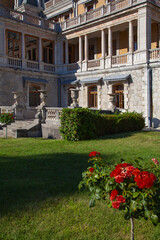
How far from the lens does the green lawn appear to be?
3.21 m

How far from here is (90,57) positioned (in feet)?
82.3

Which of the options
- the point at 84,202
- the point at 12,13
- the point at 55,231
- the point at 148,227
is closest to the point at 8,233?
the point at 55,231

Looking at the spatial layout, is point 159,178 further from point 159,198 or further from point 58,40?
point 58,40

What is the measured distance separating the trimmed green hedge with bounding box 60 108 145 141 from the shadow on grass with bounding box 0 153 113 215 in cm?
276

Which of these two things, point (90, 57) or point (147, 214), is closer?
point (147, 214)

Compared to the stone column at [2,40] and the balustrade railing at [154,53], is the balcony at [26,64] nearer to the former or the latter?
the stone column at [2,40]

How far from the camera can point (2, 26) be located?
20156 millimetres

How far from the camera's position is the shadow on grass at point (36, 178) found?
13.8 ft

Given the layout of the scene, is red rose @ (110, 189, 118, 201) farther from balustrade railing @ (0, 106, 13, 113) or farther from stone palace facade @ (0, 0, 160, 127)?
balustrade railing @ (0, 106, 13, 113)

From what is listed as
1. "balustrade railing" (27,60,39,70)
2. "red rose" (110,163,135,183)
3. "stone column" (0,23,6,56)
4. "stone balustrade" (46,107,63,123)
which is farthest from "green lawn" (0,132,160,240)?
"balustrade railing" (27,60,39,70)

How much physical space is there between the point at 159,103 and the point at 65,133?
9.24 meters

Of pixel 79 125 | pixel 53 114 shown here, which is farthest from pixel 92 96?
pixel 79 125

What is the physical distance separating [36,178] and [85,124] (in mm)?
5404

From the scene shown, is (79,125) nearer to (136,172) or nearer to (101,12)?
(136,172)
